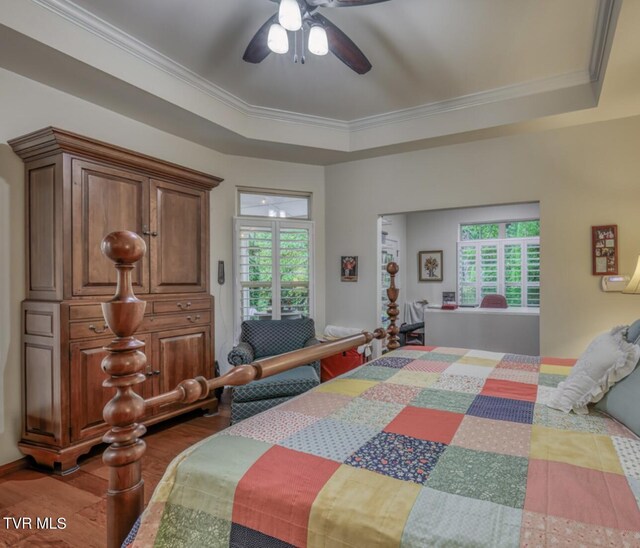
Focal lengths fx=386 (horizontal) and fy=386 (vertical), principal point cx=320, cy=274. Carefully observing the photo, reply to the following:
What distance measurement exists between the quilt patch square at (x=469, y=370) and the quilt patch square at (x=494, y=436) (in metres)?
0.60

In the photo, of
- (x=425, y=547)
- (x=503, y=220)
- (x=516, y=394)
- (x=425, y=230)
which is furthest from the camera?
(x=425, y=230)

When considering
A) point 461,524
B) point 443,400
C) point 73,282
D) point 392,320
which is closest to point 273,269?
point 392,320

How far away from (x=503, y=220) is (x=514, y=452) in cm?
645

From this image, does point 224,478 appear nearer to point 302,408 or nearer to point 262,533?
point 262,533

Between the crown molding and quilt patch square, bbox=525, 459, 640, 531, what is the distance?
2345 millimetres

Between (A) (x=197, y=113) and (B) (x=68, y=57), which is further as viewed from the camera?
(A) (x=197, y=113)

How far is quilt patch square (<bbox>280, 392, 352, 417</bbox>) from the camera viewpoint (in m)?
1.43

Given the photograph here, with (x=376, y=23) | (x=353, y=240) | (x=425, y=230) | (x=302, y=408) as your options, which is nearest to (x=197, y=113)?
(x=376, y=23)

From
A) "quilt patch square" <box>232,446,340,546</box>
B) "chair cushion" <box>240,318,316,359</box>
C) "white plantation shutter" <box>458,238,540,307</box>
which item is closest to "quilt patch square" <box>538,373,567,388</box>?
"quilt patch square" <box>232,446,340,546</box>

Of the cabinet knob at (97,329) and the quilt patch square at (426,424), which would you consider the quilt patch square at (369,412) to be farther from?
A: the cabinet knob at (97,329)

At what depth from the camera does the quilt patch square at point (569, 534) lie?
708 millimetres

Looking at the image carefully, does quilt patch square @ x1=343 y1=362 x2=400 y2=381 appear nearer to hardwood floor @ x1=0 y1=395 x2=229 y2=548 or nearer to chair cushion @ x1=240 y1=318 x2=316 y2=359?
hardwood floor @ x1=0 y1=395 x2=229 y2=548

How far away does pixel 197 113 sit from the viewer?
316cm

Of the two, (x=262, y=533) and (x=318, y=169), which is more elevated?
(x=318, y=169)
